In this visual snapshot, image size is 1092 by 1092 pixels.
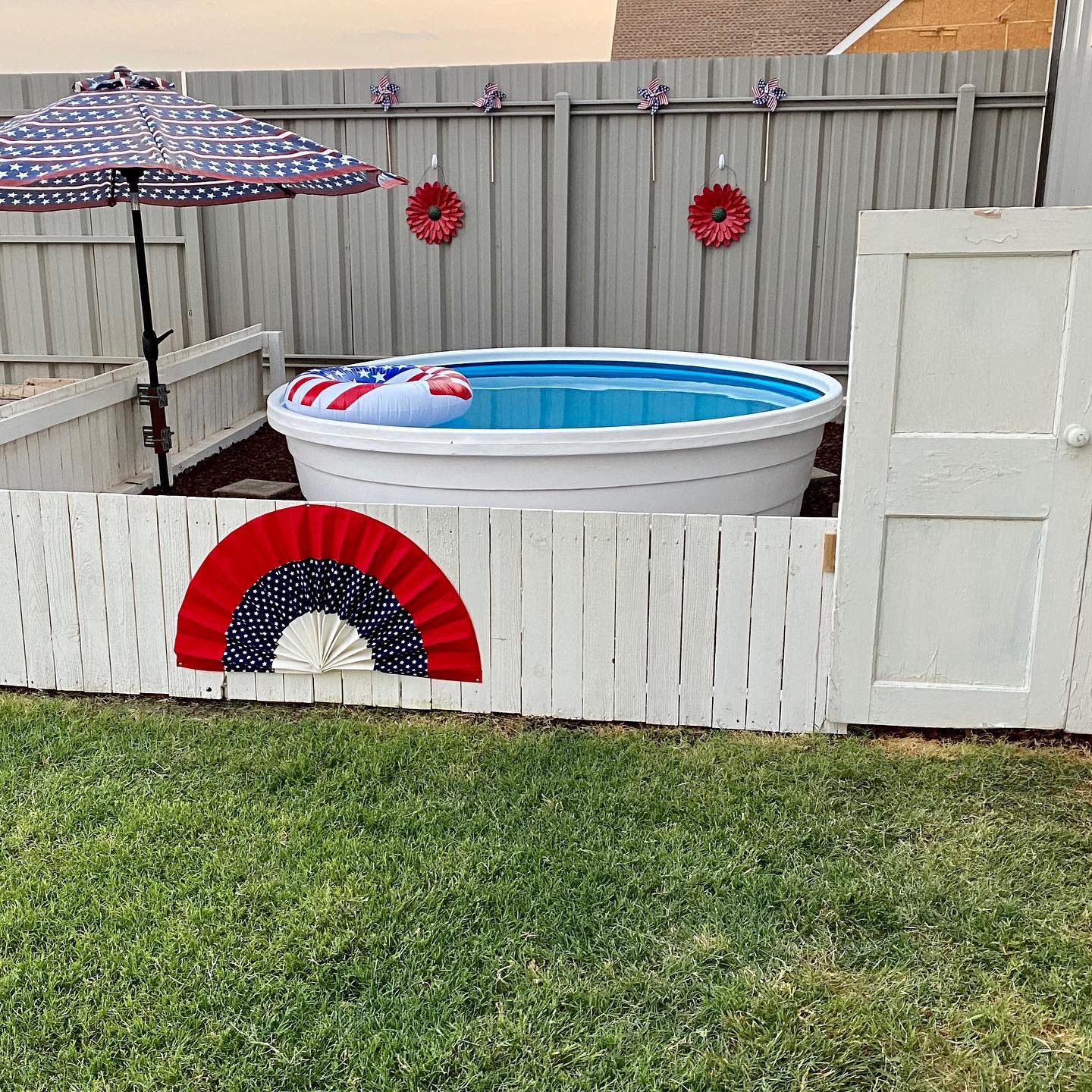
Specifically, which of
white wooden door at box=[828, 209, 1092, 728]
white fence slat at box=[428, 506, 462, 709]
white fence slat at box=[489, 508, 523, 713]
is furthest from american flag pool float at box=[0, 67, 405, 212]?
white wooden door at box=[828, 209, 1092, 728]

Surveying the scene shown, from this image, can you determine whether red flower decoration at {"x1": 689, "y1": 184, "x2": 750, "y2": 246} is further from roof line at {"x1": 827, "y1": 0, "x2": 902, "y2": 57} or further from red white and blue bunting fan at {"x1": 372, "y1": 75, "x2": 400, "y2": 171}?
roof line at {"x1": 827, "y1": 0, "x2": 902, "y2": 57}

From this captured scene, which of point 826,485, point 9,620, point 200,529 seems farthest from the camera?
point 826,485

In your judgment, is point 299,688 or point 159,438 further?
point 159,438

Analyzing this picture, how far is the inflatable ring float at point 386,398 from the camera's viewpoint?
218 inches

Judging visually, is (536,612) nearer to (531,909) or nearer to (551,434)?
(531,909)

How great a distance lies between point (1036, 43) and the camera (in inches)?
565

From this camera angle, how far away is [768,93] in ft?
25.8

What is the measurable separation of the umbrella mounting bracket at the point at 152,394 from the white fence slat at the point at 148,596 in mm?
2060

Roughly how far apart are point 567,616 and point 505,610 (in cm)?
21

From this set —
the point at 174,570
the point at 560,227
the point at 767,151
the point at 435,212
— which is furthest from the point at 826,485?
the point at 174,570

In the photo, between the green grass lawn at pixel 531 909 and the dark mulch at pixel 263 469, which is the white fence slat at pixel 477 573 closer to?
the green grass lawn at pixel 531 909

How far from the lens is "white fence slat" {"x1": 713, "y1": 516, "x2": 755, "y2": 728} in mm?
3598

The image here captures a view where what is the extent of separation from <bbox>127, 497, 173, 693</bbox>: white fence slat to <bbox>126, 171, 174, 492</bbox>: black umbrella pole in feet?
6.42

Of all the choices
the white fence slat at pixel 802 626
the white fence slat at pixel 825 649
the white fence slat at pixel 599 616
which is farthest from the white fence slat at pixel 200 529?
the white fence slat at pixel 825 649
